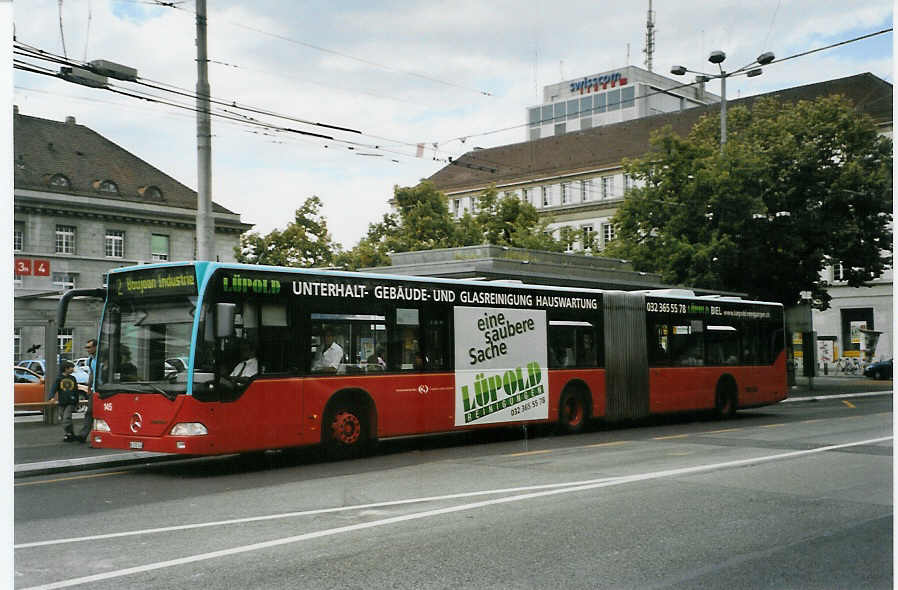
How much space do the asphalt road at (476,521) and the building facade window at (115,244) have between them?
24.9 m

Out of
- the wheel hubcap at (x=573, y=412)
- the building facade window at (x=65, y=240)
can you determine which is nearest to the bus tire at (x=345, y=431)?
the wheel hubcap at (x=573, y=412)

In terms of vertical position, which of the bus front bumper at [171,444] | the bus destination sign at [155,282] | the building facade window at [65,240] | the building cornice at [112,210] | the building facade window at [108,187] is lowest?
the bus front bumper at [171,444]

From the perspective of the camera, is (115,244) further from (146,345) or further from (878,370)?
(878,370)

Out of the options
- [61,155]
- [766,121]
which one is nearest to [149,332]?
[61,155]

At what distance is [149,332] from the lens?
12.8m

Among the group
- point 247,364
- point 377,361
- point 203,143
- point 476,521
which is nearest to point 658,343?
point 377,361

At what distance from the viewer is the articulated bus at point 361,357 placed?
12.5 m

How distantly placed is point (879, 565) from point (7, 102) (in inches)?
289

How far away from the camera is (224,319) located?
12141mm

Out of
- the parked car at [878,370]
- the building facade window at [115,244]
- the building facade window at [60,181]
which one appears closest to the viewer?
the parked car at [878,370]

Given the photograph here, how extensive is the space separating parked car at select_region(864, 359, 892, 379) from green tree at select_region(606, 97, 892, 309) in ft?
23.3

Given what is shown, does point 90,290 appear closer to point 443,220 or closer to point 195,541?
point 195,541

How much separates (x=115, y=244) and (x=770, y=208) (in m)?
25.6

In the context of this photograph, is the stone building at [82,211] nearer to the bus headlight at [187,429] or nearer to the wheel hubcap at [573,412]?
the wheel hubcap at [573,412]
